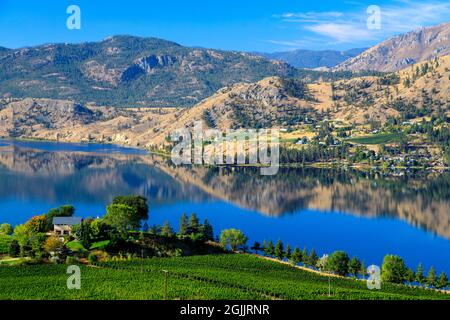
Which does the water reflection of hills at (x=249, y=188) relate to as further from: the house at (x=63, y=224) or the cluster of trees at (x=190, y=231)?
the house at (x=63, y=224)

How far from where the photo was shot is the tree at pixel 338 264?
63.6 m

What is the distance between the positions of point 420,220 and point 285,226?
87.0 ft

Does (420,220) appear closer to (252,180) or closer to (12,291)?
(252,180)

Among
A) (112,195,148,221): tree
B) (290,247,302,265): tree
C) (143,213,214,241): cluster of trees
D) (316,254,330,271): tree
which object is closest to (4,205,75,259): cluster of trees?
(112,195,148,221): tree

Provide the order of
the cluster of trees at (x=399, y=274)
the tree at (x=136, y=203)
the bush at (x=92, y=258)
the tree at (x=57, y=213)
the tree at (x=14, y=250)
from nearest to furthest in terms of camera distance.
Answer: the bush at (x=92, y=258), the tree at (x=14, y=250), the cluster of trees at (x=399, y=274), the tree at (x=57, y=213), the tree at (x=136, y=203)

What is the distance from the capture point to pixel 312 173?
546 feet

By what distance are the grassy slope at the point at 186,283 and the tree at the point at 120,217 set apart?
8.76 meters

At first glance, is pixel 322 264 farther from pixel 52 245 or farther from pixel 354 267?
pixel 52 245

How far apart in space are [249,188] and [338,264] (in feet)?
243

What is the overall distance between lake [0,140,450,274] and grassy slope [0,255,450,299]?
2076 cm

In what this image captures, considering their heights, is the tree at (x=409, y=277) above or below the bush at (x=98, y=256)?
below

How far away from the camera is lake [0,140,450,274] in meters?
89.0

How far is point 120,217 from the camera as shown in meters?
66.8

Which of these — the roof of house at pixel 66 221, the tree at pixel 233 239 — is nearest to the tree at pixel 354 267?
the tree at pixel 233 239
